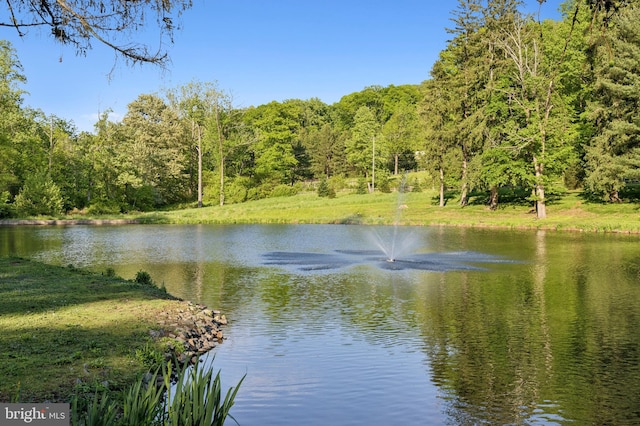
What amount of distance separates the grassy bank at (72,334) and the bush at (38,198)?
52.1 m

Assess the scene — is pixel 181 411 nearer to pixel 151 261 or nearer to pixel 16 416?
pixel 16 416

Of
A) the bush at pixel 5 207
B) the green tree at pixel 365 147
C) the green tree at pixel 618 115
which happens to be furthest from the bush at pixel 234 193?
the green tree at pixel 618 115

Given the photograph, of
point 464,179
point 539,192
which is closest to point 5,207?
point 464,179

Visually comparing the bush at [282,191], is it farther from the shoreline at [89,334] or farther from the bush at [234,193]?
the shoreline at [89,334]

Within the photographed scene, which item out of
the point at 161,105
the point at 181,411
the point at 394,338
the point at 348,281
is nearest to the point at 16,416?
the point at 181,411

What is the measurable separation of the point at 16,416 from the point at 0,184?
5714 cm

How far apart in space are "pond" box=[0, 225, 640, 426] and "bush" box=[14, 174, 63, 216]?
1320 inches

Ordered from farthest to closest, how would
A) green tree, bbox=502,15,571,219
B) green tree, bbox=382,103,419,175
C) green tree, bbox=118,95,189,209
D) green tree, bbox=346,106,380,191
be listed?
green tree, bbox=382,103,419,175, green tree, bbox=346,106,380,191, green tree, bbox=118,95,189,209, green tree, bbox=502,15,571,219

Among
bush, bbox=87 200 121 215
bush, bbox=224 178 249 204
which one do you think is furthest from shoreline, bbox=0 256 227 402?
bush, bbox=224 178 249 204

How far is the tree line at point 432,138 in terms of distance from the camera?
52344 millimetres

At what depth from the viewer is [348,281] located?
2436 cm

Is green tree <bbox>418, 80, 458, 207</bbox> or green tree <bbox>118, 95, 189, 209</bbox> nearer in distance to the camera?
green tree <bbox>418, 80, 458, 207</bbox>

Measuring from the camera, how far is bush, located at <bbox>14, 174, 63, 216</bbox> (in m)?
66.9

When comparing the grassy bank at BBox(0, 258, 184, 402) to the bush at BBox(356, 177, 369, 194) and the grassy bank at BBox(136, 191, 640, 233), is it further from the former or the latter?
the bush at BBox(356, 177, 369, 194)
